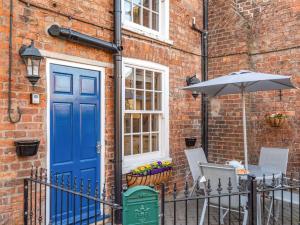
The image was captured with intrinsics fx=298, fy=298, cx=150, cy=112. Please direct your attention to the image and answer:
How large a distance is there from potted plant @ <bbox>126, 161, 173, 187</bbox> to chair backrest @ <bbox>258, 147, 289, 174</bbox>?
5.62 feet

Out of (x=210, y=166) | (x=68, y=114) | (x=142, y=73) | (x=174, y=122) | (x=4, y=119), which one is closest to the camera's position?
(x=4, y=119)

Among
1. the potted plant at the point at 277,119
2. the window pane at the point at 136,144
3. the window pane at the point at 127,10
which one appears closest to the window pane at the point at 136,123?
the window pane at the point at 136,144

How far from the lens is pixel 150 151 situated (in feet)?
18.8

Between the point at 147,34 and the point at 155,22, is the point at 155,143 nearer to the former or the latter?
the point at 147,34

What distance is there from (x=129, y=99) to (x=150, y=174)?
135 centimetres

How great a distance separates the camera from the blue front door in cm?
402

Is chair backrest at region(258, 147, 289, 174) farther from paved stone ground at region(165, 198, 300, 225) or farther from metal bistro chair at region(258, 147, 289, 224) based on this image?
paved stone ground at region(165, 198, 300, 225)

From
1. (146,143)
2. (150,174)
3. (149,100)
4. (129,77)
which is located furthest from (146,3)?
(150,174)

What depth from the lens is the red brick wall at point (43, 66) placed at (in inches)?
137

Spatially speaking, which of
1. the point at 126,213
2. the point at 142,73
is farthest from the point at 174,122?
the point at 126,213

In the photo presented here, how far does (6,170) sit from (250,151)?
4.96 m

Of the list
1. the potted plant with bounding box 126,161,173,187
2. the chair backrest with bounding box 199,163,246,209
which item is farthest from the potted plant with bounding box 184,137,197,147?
the chair backrest with bounding box 199,163,246,209

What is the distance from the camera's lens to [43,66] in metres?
3.85

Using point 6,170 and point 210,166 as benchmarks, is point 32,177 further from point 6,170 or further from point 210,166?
point 210,166
